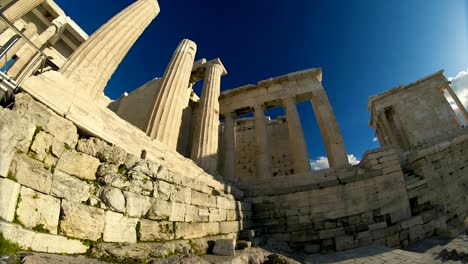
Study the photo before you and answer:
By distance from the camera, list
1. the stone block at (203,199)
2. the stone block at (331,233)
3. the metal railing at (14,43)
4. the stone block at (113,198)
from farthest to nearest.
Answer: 1. the stone block at (331,233)
2. the stone block at (203,199)
3. the stone block at (113,198)
4. the metal railing at (14,43)

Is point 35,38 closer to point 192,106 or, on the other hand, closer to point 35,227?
point 192,106

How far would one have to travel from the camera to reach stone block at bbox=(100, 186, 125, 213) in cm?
349

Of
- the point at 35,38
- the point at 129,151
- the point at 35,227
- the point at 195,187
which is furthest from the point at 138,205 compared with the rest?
the point at 35,38

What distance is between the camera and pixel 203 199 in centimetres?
595

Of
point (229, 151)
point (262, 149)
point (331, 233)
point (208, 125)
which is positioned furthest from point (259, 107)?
point (331, 233)

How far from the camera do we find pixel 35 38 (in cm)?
1488

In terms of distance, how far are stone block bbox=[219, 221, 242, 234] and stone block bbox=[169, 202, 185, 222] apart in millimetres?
1680

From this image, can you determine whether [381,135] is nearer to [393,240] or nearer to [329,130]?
[329,130]

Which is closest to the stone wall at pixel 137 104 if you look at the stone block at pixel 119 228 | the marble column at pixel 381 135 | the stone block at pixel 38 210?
the stone block at pixel 119 228

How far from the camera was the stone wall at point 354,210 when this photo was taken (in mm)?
7039

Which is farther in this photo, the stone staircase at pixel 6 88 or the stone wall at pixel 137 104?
the stone wall at pixel 137 104

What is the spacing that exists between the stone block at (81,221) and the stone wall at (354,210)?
242 inches

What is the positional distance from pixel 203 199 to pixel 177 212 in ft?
3.93

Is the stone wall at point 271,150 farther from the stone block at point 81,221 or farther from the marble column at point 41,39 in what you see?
the stone block at point 81,221
